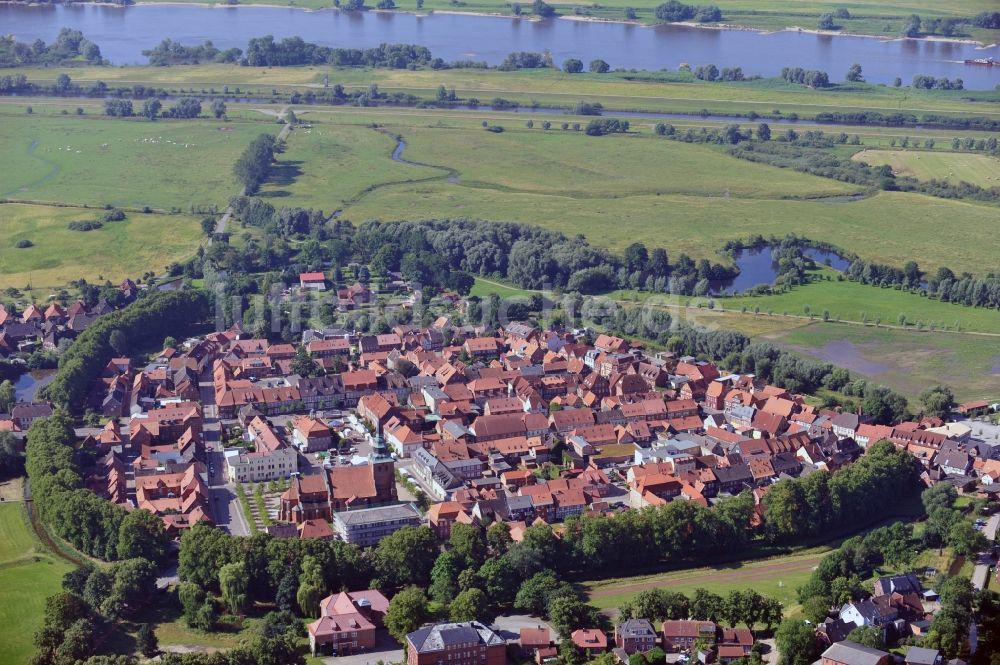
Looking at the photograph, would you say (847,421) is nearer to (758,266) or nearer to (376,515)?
(376,515)

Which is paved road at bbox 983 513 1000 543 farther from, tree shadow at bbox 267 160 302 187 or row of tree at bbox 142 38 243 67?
row of tree at bbox 142 38 243 67

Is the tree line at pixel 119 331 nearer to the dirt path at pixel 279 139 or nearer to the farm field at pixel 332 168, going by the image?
the dirt path at pixel 279 139

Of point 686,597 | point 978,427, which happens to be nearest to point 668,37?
point 978,427

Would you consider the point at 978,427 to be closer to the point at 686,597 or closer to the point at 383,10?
the point at 686,597

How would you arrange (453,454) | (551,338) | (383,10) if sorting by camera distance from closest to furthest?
(453,454), (551,338), (383,10)

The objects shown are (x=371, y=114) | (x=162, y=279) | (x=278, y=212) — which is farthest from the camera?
(x=371, y=114)

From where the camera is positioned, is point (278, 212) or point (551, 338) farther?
point (278, 212)

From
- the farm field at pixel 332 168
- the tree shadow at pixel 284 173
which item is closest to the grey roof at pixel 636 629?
the farm field at pixel 332 168

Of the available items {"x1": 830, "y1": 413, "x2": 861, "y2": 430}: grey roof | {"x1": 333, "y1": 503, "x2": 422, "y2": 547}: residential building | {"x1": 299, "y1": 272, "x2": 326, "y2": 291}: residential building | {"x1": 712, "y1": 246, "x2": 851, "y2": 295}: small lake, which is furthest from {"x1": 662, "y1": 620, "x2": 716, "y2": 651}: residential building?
{"x1": 299, "y1": 272, "x2": 326, "y2": 291}: residential building
